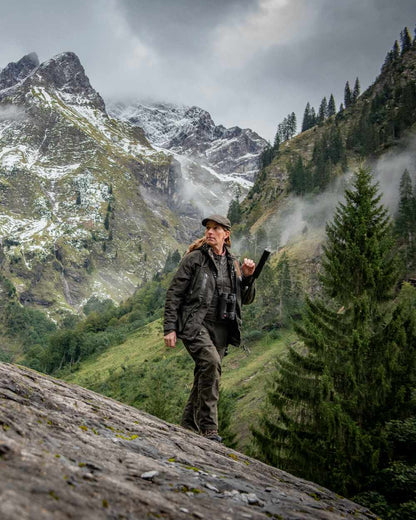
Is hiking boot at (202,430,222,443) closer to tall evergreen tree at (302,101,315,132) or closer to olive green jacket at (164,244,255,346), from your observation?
olive green jacket at (164,244,255,346)

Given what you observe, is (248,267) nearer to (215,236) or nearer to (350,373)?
(215,236)

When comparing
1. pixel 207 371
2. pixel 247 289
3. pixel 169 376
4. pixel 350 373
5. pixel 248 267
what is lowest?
pixel 169 376

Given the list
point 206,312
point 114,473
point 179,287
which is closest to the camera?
point 114,473

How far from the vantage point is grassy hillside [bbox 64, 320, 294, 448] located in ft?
82.9

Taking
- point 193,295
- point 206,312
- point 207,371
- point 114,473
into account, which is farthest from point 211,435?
point 114,473

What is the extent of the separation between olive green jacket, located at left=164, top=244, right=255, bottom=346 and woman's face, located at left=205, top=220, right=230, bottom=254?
108mm

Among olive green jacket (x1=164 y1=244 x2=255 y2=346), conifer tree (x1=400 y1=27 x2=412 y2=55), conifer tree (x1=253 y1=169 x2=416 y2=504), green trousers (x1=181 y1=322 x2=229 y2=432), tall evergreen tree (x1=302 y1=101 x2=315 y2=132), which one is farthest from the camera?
tall evergreen tree (x1=302 y1=101 x2=315 y2=132)

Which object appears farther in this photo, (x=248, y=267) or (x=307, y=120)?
(x=307, y=120)

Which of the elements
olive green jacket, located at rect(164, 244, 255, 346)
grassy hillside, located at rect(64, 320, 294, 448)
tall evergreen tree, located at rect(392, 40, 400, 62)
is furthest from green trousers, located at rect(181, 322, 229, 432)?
tall evergreen tree, located at rect(392, 40, 400, 62)

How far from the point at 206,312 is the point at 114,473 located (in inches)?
143

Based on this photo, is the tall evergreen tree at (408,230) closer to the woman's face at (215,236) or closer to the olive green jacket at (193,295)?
the woman's face at (215,236)

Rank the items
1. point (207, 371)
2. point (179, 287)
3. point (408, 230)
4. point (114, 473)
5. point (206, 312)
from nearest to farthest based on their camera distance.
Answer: point (114, 473) → point (207, 371) → point (206, 312) → point (179, 287) → point (408, 230)

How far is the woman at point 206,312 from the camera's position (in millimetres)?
6160

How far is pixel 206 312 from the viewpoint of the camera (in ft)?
20.7
